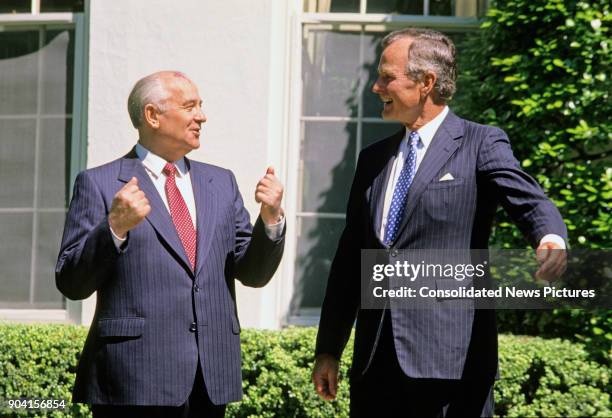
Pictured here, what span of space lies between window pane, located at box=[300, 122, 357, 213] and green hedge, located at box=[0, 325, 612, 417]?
115cm

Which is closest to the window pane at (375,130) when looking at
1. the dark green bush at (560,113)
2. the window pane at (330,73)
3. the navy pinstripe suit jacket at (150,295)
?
the window pane at (330,73)

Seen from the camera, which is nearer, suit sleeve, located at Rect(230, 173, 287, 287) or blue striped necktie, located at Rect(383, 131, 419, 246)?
blue striped necktie, located at Rect(383, 131, 419, 246)

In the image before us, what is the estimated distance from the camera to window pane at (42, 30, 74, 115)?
24.9 feet

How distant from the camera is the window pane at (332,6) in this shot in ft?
24.3

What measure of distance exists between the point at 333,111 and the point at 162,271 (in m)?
3.76

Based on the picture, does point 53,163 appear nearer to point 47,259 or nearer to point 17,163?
point 17,163

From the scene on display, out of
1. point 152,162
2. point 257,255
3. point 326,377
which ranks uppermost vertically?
point 152,162

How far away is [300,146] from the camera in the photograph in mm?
7363

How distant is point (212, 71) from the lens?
704 centimetres

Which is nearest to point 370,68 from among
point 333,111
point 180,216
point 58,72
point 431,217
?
point 333,111

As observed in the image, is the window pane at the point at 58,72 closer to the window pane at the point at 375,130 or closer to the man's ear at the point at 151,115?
the window pane at the point at 375,130

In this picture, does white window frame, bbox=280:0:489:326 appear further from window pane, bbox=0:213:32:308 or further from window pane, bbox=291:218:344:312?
window pane, bbox=0:213:32:308

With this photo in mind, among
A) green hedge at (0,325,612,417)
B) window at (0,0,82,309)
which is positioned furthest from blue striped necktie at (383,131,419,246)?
window at (0,0,82,309)

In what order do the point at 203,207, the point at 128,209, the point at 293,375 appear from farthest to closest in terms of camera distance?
1. the point at 293,375
2. the point at 203,207
3. the point at 128,209
